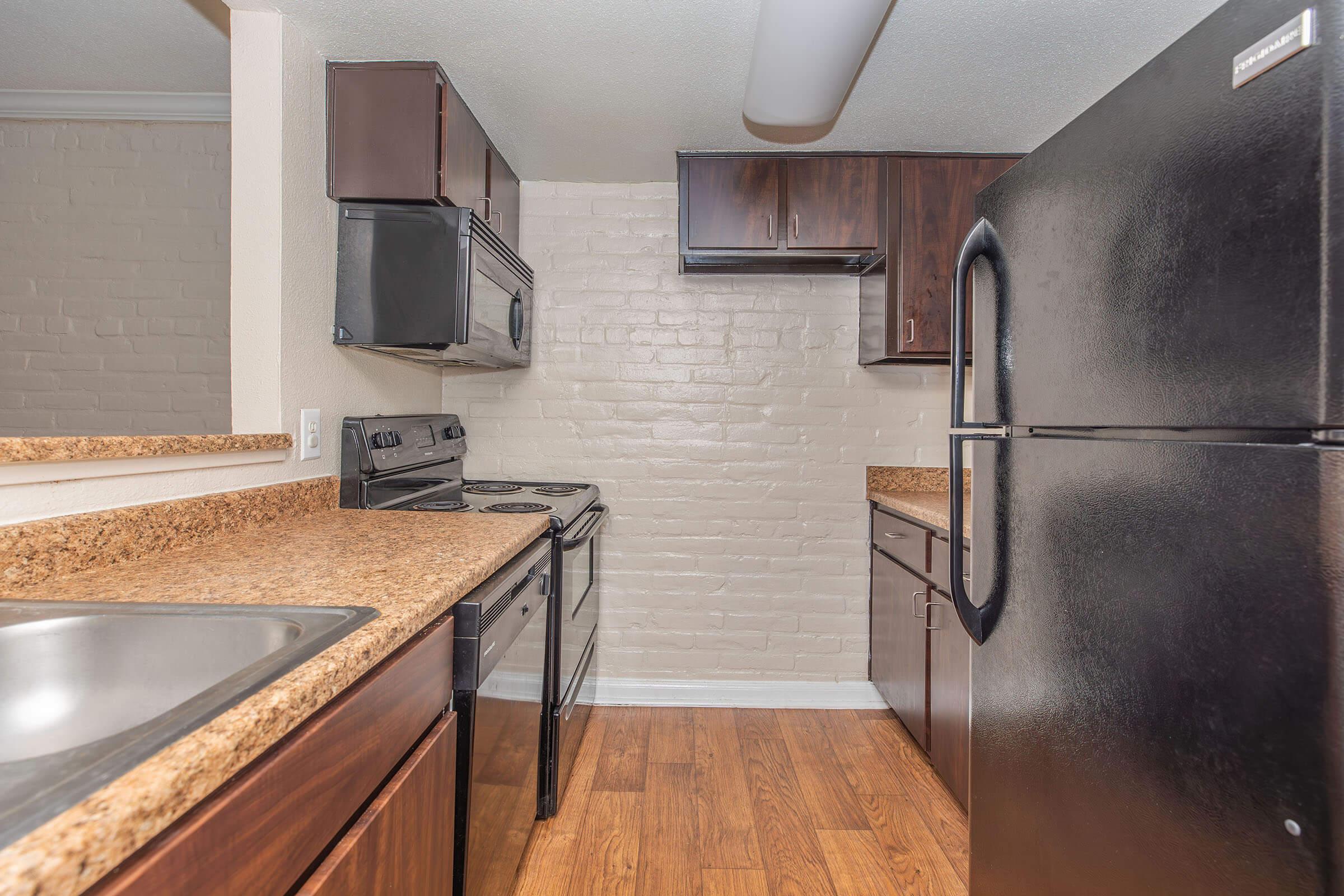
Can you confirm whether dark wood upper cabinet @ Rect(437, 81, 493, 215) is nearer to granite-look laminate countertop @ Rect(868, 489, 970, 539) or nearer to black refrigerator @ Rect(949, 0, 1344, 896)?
black refrigerator @ Rect(949, 0, 1344, 896)

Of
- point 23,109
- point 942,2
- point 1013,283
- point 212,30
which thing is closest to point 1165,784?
point 1013,283

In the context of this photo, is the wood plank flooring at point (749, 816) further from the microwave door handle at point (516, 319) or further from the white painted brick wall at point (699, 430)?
the microwave door handle at point (516, 319)

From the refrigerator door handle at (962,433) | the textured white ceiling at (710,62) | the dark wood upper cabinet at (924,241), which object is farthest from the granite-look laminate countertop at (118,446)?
the dark wood upper cabinet at (924,241)

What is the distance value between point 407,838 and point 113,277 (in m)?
2.53

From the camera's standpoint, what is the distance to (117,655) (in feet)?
2.65

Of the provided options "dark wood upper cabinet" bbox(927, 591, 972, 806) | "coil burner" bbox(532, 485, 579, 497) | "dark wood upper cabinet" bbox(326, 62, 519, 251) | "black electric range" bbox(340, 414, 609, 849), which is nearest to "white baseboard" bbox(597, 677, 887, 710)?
"black electric range" bbox(340, 414, 609, 849)

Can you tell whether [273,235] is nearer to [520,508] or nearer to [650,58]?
[520,508]

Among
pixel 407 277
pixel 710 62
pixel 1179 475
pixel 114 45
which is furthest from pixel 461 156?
→ pixel 1179 475

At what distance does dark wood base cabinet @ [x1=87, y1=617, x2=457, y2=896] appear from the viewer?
1.65 ft

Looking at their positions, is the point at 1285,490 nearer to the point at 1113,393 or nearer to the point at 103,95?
Answer: the point at 1113,393

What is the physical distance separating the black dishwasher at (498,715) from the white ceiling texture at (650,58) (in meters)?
1.38

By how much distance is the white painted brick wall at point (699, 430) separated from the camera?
9.17ft

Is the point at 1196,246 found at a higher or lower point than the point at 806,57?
lower

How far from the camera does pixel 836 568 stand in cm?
281
